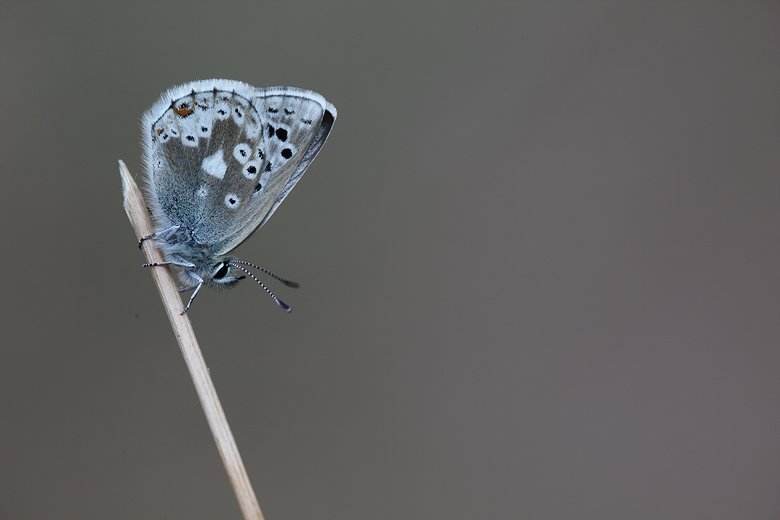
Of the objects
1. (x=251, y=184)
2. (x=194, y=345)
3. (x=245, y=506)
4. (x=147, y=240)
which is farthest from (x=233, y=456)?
(x=251, y=184)

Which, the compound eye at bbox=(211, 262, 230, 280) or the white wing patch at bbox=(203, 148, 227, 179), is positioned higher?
the white wing patch at bbox=(203, 148, 227, 179)

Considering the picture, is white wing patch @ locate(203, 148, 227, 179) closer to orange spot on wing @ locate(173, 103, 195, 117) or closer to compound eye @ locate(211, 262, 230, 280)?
orange spot on wing @ locate(173, 103, 195, 117)

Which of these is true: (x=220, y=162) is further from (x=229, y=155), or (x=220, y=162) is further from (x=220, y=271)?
(x=220, y=271)

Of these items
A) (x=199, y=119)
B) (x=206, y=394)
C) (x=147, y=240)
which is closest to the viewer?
(x=206, y=394)

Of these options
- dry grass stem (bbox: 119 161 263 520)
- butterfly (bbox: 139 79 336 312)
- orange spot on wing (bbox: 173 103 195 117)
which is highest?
orange spot on wing (bbox: 173 103 195 117)

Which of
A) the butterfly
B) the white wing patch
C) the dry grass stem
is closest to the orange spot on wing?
the butterfly

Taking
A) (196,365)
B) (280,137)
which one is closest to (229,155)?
(280,137)

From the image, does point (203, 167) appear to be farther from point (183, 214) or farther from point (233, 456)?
point (233, 456)

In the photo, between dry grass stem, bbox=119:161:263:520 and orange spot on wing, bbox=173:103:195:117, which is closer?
dry grass stem, bbox=119:161:263:520
